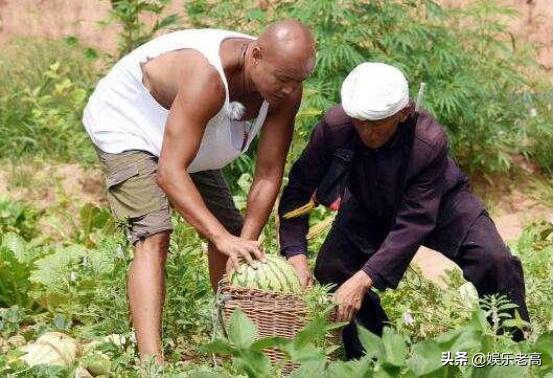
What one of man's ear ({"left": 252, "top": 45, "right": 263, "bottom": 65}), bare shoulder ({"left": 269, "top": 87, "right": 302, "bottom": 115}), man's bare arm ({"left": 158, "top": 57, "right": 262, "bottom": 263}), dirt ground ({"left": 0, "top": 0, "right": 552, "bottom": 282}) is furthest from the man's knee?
dirt ground ({"left": 0, "top": 0, "right": 552, "bottom": 282})

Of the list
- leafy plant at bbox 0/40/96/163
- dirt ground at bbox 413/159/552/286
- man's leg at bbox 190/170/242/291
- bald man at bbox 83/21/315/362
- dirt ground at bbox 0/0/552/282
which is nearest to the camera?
bald man at bbox 83/21/315/362

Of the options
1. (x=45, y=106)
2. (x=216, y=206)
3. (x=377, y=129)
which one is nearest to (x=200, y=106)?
(x=377, y=129)

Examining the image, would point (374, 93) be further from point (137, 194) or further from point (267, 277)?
point (137, 194)

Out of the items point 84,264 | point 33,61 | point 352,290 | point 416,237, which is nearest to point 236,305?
point 352,290

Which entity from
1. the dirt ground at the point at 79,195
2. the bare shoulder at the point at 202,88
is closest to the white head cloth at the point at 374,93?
the bare shoulder at the point at 202,88

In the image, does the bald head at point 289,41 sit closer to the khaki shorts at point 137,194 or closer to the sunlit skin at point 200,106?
the sunlit skin at point 200,106

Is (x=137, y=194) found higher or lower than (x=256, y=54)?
lower

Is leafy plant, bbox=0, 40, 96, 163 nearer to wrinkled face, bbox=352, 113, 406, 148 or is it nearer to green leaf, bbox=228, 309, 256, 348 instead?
wrinkled face, bbox=352, 113, 406, 148

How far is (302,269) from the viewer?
495 centimetres

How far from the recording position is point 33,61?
10.3 metres

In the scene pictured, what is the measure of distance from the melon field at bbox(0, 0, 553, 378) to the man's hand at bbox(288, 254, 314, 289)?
0.28 meters

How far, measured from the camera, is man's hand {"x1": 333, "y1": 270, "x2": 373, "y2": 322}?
4.59 m

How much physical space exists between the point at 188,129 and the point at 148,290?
690 millimetres

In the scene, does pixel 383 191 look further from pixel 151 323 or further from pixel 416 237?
pixel 151 323
